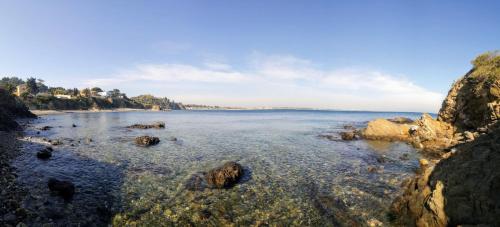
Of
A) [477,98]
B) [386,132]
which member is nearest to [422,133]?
[386,132]

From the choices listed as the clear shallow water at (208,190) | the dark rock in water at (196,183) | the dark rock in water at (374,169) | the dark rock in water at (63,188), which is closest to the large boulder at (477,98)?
the clear shallow water at (208,190)

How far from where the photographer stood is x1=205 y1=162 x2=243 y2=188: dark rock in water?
16688 millimetres

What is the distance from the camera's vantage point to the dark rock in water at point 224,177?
16.7m

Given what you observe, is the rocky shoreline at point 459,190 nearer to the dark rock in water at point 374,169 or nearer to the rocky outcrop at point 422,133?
the dark rock in water at point 374,169

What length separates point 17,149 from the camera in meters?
25.0

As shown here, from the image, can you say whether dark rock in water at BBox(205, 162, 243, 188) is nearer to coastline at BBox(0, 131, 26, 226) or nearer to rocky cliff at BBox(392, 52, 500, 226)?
coastline at BBox(0, 131, 26, 226)

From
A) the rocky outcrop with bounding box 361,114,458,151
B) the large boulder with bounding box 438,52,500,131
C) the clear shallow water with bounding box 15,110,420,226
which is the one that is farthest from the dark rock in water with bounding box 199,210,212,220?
the rocky outcrop with bounding box 361,114,458,151

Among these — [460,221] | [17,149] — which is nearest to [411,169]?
[460,221]

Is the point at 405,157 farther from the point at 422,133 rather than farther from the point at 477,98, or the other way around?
the point at 422,133

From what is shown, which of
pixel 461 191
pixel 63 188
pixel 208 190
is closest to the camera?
pixel 461 191

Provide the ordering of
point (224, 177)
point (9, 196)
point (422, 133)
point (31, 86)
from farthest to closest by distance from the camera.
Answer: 1. point (31, 86)
2. point (422, 133)
3. point (224, 177)
4. point (9, 196)

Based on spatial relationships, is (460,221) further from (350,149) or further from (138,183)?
(350,149)

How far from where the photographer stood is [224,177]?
1709cm

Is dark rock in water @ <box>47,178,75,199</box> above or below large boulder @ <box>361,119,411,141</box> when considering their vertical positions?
below
